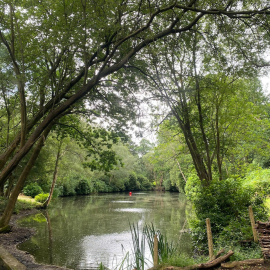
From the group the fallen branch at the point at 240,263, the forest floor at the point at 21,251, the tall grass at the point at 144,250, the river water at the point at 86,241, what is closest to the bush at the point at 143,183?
the river water at the point at 86,241

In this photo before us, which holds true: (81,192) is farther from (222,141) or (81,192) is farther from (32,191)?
(222,141)

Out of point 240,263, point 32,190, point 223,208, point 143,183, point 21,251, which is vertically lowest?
point 143,183

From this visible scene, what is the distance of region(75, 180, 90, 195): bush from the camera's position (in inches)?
1427

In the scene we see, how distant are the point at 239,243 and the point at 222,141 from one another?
4.78m

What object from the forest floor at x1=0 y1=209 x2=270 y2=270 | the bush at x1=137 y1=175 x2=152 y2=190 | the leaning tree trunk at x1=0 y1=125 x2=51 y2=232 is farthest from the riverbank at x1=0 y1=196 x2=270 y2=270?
the bush at x1=137 y1=175 x2=152 y2=190

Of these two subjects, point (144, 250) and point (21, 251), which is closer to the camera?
point (144, 250)

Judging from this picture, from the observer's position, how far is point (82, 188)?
1463 inches

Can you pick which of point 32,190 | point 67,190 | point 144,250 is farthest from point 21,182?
point 67,190

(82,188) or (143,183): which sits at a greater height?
(82,188)

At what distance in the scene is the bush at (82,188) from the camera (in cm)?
3625

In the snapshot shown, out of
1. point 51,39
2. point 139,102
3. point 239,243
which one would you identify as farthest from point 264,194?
point 51,39

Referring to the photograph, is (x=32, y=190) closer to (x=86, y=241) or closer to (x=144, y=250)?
(x=86, y=241)

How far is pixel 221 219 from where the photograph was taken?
25.1 feet

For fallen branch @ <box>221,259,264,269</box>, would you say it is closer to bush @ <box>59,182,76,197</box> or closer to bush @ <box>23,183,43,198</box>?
bush @ <box>23,183,43,198</box>
